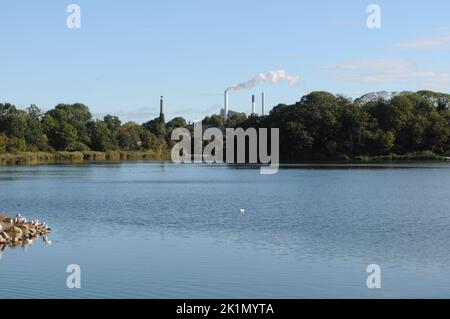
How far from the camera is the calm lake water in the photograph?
1571cm

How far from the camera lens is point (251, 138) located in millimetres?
123062

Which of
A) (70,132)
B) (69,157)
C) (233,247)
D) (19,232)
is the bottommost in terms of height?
(233,247)

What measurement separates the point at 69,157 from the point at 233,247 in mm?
107767

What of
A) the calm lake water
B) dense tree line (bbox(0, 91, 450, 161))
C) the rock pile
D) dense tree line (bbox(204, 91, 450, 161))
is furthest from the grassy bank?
the rock pile

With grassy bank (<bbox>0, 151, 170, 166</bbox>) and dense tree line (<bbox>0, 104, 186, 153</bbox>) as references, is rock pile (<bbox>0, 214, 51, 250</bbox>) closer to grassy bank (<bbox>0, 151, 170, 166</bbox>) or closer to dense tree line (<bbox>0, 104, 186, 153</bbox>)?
grassy bank (<bbox>0, 151, 170, 166</bbox>)

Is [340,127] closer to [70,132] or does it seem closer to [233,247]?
[70,132]

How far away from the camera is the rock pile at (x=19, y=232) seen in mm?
21984

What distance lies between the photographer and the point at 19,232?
74.5 feet

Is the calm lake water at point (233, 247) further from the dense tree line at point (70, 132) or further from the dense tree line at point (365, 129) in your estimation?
the dense tree line at point (70, 132)

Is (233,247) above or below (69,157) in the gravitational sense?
below

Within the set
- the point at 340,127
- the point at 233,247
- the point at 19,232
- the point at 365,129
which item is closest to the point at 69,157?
the point at 340,127

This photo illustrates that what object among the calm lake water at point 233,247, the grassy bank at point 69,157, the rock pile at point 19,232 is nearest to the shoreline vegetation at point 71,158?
the grassy bank at point 69,157

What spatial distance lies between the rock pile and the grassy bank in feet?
261
